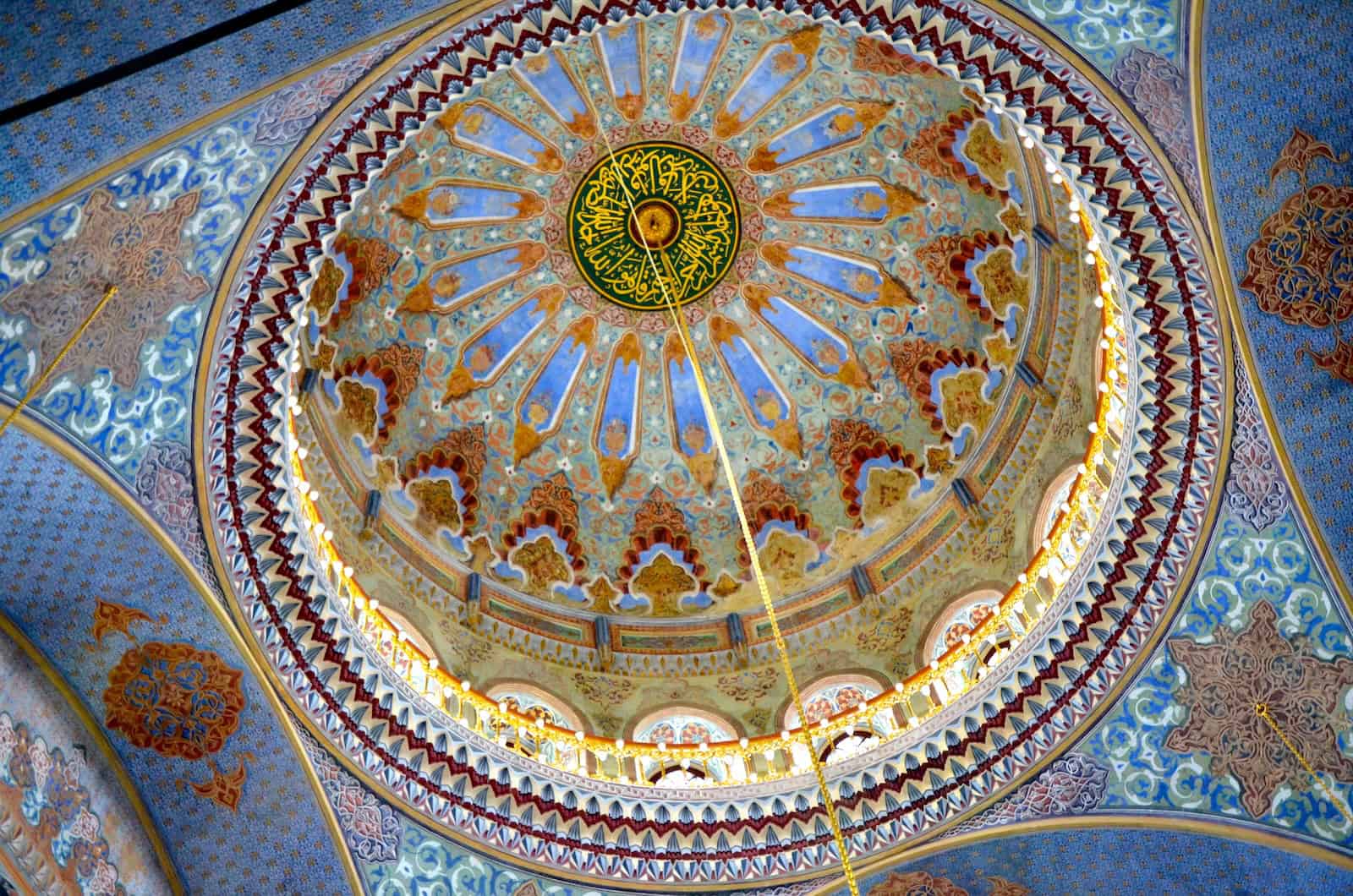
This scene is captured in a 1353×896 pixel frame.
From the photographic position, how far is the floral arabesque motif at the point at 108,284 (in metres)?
8.40

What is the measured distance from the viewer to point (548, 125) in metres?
14.3

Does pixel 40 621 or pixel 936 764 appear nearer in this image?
pixel 40 621

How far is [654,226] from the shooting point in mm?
15117

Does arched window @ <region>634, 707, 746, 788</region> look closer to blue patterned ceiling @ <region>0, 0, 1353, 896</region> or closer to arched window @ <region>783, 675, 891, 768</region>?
arched window @ <region>783, 675, 891, 768</region>

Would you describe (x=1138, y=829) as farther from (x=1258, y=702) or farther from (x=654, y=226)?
(x=654, y=226)

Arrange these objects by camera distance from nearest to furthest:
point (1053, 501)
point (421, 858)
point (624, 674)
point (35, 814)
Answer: point (35, 814)
point (421, 858)
point (1053, 501)
point (624, 674)

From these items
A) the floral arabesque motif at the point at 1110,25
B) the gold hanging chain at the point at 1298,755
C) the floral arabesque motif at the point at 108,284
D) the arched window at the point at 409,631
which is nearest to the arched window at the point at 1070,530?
the gold hanging chain at the point at 1298,755

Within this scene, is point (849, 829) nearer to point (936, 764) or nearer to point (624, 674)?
point (936, 764)

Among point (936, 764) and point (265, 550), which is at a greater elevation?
point (265, 550)

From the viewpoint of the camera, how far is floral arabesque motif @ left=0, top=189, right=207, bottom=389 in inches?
331

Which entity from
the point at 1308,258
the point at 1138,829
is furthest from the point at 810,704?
the point at 1308,258

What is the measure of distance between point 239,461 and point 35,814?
290 centimetres

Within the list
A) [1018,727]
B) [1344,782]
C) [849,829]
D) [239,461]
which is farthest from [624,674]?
[1344,782]

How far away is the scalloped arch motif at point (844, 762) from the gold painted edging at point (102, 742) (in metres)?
1.40
